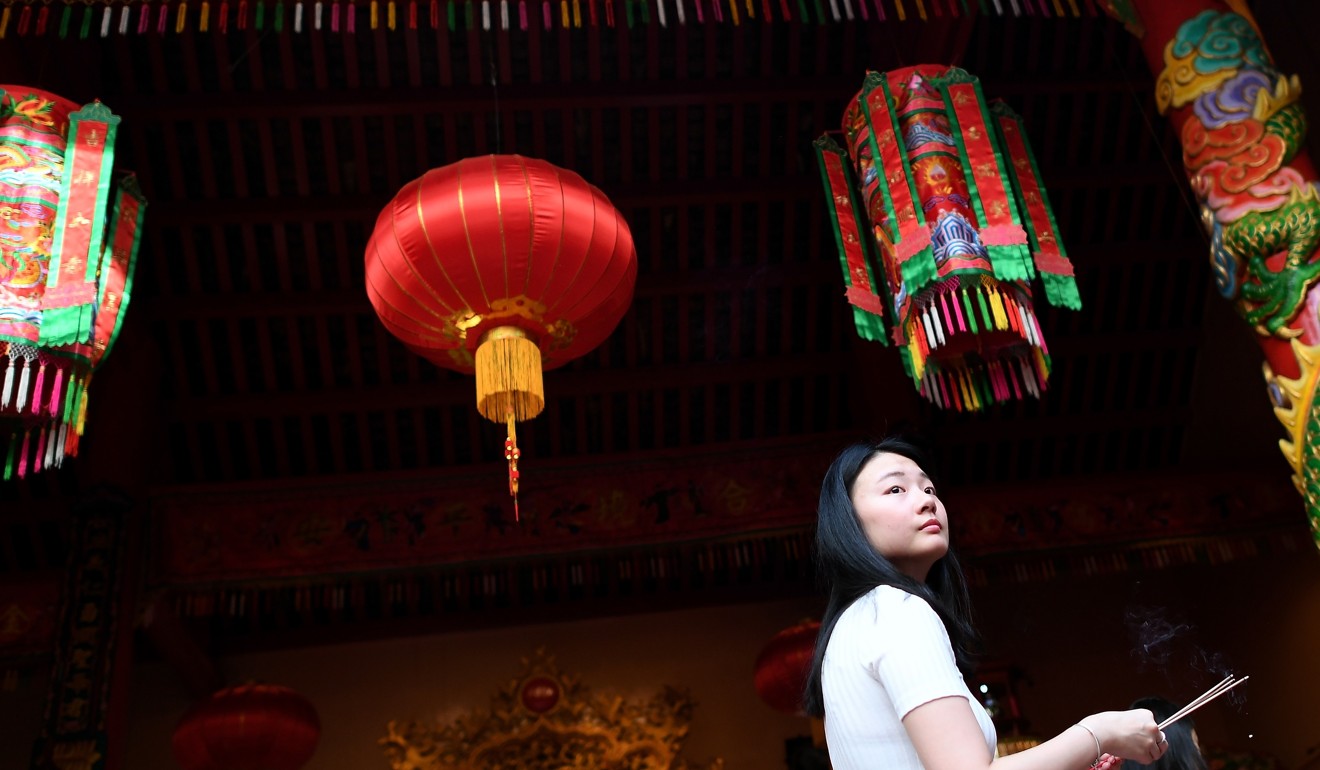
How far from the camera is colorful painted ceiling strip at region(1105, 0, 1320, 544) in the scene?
284 centimetres

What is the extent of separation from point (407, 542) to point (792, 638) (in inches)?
78.4

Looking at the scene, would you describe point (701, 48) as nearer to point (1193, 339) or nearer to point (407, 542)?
point (407, 542)

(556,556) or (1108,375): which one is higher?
(1108,375)

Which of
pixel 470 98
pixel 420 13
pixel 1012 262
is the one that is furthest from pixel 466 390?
pixel 1012 262

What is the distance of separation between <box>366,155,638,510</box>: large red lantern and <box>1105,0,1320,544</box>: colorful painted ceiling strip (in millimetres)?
1648

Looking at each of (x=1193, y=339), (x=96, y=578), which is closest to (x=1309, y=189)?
(x=1193, y=339)

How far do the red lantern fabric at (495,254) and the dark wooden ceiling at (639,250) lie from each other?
4.78 feet

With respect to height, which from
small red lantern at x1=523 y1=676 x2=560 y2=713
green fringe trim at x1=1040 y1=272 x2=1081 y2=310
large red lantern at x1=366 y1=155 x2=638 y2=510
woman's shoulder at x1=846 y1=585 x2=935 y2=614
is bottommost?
woman's shoulder at x1=846 y1=585 x2=935 y2=614

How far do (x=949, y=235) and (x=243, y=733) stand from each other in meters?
4.07

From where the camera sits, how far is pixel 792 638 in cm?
593

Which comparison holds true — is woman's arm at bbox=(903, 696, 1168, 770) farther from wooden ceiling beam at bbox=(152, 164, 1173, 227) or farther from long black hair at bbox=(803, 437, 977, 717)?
wooden ceiling beam at bbox=(152, 164, 1173, 227)

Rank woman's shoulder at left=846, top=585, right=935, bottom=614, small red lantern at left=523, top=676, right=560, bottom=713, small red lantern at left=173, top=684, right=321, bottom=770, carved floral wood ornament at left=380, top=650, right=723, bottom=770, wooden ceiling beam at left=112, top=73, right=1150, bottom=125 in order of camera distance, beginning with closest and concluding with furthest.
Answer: woman's shoulder at left=846, top=585, right=935, bottom=614 → wooden ceiling beam at left=112, top=73, right=1150, bottom=125 → small red lantern at left=173, top=684, right=321, bottom=770 → carved floral wood ornament at left=380, top=650, right=723, bottom=770 → small red lantern at left=523, top=676, right=560, bottom=713

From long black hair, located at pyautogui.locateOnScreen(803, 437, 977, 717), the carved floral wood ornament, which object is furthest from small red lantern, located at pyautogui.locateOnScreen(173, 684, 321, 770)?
long black hair, located at pyautogui.locateOnScreen(803, 437, 977, 717)

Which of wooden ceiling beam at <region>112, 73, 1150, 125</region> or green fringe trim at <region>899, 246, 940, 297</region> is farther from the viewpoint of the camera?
wooden ceiling beam at <region>112, 73, 1150, 125</region>
